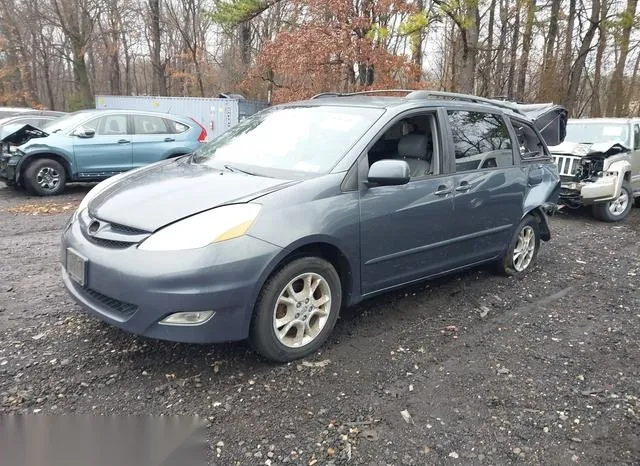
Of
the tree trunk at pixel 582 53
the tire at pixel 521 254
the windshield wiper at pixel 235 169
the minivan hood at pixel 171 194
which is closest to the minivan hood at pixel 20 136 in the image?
the minivan hood at pixel 171 194

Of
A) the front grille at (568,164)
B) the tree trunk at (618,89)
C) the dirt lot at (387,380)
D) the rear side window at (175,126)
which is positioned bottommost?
the dirt lot at (387,380)

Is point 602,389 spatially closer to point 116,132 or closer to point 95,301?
point 95,301

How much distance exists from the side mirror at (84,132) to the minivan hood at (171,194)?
650cm

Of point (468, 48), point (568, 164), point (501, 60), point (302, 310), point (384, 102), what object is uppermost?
point (501, 60)

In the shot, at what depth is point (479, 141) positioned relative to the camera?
179 inches

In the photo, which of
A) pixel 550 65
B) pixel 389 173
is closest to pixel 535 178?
pixel 389 173

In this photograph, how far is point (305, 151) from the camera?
370 cm

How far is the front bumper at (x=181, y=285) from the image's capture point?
273 centimetres

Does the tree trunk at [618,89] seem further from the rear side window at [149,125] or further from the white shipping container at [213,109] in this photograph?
the rear side window at [149,125]

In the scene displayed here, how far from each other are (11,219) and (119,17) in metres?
29.1

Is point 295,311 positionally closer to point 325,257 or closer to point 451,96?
point 325,257

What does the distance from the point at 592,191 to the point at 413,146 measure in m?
5.41

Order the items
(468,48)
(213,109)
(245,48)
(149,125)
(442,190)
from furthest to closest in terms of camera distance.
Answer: (245,48) < (213,109) < (468,48) < (149,125) < (442,190)

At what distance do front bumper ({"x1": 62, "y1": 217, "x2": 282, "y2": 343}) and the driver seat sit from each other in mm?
1694
